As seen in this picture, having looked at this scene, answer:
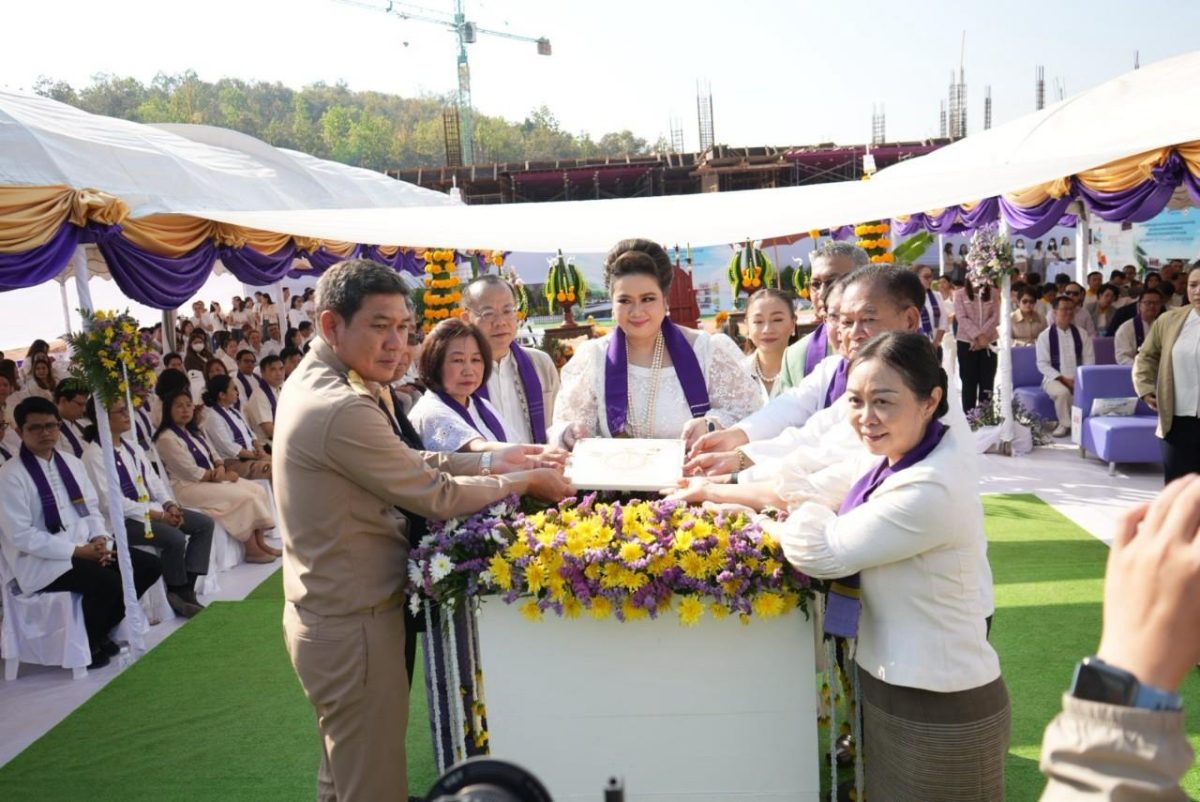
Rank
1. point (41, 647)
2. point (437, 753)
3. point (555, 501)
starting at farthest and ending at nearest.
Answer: point (41, 647)
point (437, 753)
point (555, 501)

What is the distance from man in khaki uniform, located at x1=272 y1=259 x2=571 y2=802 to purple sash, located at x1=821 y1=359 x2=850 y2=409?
4.44 ft

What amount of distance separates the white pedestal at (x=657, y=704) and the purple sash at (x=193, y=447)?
546 centimetres

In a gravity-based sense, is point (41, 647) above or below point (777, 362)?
below

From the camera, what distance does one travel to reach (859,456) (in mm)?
2797

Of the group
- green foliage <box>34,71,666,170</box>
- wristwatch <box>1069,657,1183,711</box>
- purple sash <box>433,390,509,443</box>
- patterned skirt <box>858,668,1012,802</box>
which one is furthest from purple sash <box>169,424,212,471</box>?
green foliage <box>34,71,666,170</box>

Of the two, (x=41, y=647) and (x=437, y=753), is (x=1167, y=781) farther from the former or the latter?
(x=41, y=647)

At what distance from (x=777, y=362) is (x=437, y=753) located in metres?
3.20

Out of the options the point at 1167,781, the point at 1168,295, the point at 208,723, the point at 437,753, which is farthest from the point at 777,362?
the point at 1168,295

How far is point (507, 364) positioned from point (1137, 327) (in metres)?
7.56

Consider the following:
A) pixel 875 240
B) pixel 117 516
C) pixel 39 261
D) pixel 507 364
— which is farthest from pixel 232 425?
pixel 875 240

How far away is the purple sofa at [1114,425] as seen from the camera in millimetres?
8312

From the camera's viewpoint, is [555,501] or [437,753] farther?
[437,753]

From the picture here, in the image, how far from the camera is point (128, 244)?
6.15m

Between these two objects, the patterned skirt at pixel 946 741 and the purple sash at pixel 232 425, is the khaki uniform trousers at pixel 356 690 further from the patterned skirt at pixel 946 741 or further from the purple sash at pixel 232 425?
the purple sash at pixel 232 425
